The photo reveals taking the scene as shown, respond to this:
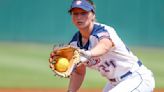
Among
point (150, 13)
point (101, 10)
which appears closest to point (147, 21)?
point (150, 13)

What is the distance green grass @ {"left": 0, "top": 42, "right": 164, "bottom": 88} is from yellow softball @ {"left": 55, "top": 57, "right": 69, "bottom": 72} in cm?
519

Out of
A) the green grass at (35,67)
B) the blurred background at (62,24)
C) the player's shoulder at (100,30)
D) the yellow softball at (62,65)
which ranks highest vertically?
the blurred background at (62,24)

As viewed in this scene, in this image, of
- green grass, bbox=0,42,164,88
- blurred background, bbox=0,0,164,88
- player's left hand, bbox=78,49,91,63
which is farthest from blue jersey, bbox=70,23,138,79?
blurred background, bbox=0,0,164,88

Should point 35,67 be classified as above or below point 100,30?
above

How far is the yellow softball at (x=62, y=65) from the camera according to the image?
12.1 ft

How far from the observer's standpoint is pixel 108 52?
157 inches

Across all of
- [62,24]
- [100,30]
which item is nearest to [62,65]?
[100,30]

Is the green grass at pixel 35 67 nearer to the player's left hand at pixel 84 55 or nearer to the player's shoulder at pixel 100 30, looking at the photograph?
the player's shoulder at pixel 100 30

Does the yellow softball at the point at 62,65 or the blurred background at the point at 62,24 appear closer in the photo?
the yellow softball at the point at 62,65

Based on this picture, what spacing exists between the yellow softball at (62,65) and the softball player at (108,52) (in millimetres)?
181

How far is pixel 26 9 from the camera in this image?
14672 mm

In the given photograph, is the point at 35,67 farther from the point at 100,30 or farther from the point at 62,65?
the point at 62,65

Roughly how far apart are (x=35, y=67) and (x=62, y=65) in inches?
300

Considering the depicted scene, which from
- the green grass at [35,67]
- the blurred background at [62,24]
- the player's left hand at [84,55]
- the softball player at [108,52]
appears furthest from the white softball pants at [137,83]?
the blurred background at [62,24]
